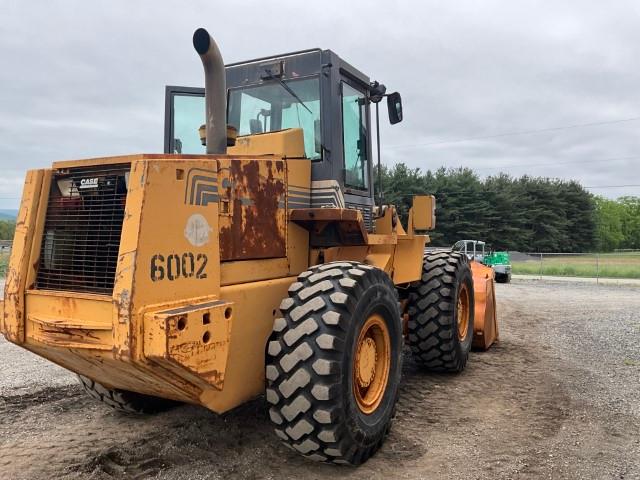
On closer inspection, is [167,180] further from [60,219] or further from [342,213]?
[342,213]

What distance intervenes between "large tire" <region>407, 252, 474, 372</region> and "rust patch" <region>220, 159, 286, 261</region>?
2.33 meters

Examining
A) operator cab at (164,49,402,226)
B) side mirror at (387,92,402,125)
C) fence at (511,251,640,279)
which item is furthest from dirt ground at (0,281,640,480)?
fence at (511,251,640,279)

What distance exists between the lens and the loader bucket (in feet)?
24.0

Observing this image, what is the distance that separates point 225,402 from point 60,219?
1527 mm

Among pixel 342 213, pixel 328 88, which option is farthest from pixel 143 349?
pixel 328 88

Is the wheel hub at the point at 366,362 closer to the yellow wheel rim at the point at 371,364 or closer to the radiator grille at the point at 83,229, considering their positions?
the yellow wheel rim at the point at 371,364

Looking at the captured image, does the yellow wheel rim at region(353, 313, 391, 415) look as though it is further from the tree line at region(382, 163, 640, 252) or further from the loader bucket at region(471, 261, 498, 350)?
Answer: the tree line at region(382, 163, 640, 252)

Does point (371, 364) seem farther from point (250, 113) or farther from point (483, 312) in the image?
point (483, 312)

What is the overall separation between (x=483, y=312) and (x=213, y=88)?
16.6ft

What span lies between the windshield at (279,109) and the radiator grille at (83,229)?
1.72m

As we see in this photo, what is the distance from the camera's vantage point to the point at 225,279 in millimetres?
3428

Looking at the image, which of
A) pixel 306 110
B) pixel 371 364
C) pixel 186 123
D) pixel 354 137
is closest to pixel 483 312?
pixel 354 137

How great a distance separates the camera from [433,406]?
502 cm

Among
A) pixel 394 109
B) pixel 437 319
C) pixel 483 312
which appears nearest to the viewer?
pixel 394 109
